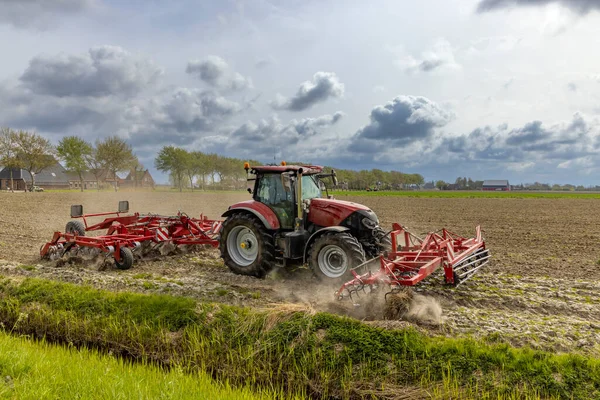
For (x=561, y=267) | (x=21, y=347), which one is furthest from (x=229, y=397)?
(x=561, y=267)

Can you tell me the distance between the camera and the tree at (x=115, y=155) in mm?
61656

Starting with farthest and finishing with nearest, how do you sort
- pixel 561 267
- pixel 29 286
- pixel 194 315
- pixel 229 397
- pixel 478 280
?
pixel 561 267 → pixel 478 280 → pixel 29 286 → pixel 194 315 → pixel 229 397

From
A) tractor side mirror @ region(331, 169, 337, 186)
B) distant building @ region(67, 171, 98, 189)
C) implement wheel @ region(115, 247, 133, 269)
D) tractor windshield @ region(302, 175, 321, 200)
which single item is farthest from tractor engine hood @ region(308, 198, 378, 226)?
distant building @ region(67, 171, 98, 189)

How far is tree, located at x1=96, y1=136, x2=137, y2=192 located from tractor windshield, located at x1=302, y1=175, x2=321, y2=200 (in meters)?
58.6

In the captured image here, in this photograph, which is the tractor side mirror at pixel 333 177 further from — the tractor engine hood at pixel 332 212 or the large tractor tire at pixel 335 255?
the large tractor tire at pixel 335 255

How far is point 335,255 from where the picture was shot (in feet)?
26.6

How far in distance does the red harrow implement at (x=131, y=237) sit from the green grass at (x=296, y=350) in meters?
2.48

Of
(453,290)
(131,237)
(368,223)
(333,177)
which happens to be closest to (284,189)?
(333,177)

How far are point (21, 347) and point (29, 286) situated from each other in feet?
7.91

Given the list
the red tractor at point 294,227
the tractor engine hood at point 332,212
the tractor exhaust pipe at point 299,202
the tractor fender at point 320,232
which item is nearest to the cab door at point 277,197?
the red tractor at point 294,227

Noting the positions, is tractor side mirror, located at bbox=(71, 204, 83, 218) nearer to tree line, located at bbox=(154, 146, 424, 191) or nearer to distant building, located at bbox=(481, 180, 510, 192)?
tree line, located at bbox=(154, 146, 424, 191)

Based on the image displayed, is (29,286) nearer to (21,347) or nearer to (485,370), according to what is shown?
(21,347)

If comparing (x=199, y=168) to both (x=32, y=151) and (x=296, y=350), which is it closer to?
(x=32, y=151)

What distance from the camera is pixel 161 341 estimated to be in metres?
6.36
